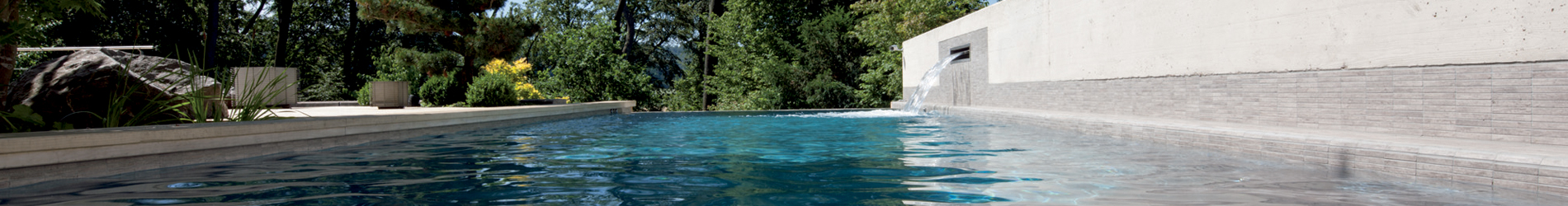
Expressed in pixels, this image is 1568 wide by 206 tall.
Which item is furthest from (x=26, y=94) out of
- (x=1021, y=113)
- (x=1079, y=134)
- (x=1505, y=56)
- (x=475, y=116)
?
(x=1505, y=56)

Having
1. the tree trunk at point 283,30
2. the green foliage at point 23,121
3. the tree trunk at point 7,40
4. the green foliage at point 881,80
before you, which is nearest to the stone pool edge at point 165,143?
the green foliage at point 23,121

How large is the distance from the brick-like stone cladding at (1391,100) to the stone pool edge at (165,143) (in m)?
8.39

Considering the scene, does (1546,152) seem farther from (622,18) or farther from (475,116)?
(622,18)

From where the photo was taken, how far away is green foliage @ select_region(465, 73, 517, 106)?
1554 cm

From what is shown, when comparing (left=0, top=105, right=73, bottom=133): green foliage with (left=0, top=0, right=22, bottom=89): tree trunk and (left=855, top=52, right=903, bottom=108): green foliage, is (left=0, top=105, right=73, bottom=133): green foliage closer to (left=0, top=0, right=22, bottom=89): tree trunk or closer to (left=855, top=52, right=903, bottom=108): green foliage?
(left=0, top=0, right=22, bottom=89): tree trunk

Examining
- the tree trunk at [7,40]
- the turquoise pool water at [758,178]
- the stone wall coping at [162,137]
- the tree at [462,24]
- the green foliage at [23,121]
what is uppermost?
the tree at [462,24]

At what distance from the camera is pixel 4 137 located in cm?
501

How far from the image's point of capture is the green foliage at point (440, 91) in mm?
15883

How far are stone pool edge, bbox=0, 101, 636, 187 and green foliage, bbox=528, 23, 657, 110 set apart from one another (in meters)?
13.5

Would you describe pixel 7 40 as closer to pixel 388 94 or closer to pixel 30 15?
pixel 30 15

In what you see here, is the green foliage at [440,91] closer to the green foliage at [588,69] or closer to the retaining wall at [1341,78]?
the green foliage at [588,69]

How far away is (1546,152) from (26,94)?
10.9 meters

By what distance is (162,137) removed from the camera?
6.12 meters

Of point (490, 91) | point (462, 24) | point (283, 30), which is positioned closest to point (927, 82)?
point (490, 91)
